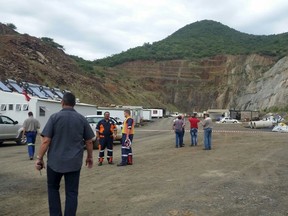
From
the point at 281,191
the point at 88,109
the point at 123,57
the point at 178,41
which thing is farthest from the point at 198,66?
the point at 281,191

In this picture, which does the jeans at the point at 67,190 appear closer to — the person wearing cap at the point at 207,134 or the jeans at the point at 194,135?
the person wearing cap at the point at 207,134

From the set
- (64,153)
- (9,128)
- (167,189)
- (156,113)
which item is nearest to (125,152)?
(167,189)

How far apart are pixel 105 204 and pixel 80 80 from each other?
6254 centimetres

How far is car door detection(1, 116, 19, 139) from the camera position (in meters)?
21.0

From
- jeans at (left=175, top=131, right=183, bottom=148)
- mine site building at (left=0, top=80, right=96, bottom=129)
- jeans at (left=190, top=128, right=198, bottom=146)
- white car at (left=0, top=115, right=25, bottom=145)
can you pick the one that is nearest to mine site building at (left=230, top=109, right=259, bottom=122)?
mine site building at (left=0, top=80, right=96, bottom=129)

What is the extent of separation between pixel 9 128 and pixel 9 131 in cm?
16

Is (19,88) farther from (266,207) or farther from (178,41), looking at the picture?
(178,41)

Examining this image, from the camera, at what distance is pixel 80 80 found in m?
68.7

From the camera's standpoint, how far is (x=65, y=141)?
5.61 m

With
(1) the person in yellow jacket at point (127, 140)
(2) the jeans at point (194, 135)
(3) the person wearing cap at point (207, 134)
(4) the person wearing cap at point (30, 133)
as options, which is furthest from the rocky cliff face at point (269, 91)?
(1) the person in yellow jacket at point (127, 140)

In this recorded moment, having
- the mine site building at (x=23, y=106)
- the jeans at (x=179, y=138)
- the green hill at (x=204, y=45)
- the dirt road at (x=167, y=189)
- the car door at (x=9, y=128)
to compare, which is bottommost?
the dirt road at (x=167, y=189)

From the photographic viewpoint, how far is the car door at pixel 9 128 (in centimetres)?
2103

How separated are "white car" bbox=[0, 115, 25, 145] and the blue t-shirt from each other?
16212 millimetres

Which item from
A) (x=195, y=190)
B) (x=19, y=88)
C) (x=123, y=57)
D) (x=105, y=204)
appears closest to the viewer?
(x=105, y=204)
